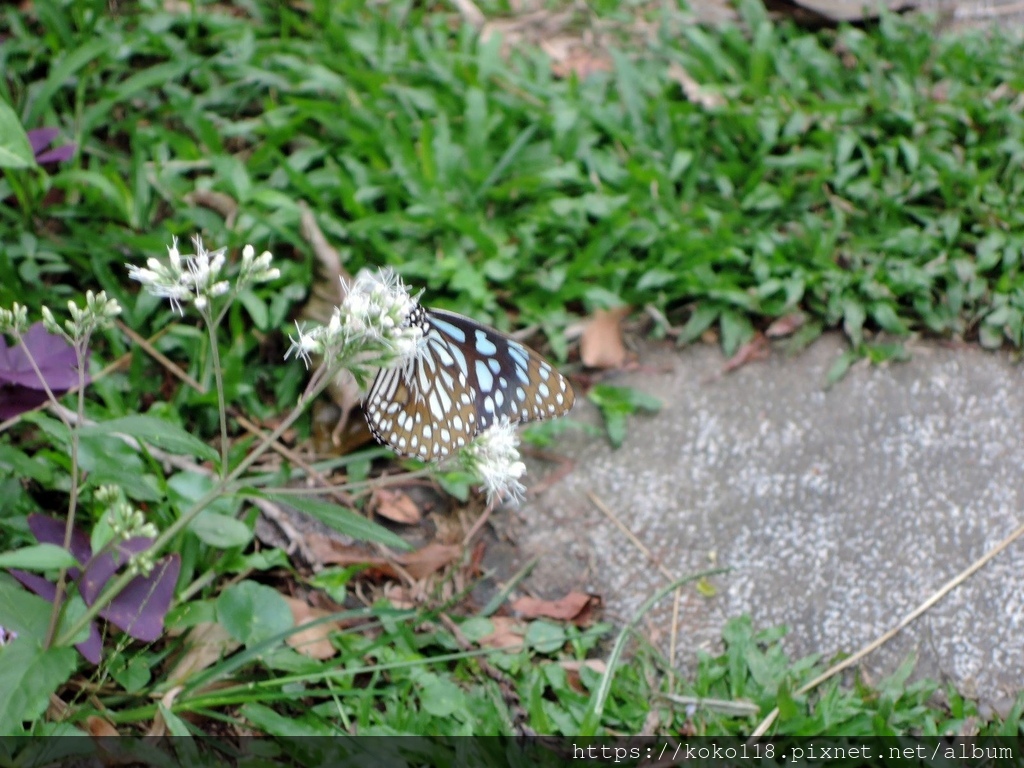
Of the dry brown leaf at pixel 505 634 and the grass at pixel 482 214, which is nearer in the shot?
the grass at pixel 482 214

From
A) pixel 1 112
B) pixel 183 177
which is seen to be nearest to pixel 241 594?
pixel 1 112

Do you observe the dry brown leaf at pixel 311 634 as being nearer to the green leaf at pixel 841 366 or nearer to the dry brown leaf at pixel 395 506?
the dry brown leaf at pixel 395 506

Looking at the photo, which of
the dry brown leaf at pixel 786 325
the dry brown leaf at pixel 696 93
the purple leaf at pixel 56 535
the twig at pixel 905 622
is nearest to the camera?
the purple leaf at pixel 56 535

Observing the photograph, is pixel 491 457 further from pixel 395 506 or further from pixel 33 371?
pixel 33 371

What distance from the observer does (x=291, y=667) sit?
2.63m

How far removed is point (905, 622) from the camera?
9.93 ft

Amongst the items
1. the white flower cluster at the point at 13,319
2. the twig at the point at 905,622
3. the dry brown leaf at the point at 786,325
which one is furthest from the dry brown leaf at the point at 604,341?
the white flower cluster at the point at 13,319

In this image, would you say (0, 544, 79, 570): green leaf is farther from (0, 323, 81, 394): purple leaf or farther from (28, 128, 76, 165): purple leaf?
(28, 128, 76, 165): purple leaf

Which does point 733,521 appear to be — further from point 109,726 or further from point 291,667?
point 109,726

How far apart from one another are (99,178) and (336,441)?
124 cm

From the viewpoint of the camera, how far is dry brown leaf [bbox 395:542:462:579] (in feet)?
9.93

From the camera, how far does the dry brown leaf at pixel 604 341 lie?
3559 millimetres

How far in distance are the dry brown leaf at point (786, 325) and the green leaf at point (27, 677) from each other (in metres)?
2.52

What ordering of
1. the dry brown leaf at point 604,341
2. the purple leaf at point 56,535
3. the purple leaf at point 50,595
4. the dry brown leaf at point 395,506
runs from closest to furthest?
the purple leaf at point 50,595 → the purple leaf at point 56,535 → the dry brown leaf at point 395,506 → the dry brown leaf at point 604,341
